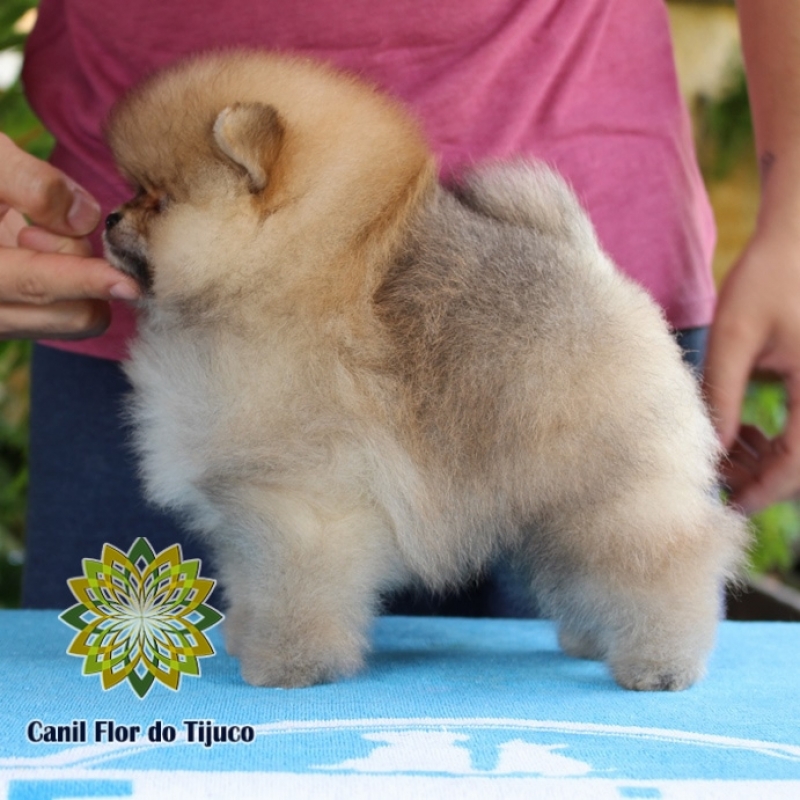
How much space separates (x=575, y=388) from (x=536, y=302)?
0.10 metres

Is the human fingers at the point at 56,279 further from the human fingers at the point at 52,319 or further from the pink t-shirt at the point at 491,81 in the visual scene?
the pink t-shirt at the point at 491,81

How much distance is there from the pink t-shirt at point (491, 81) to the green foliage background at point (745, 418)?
3.30 ft

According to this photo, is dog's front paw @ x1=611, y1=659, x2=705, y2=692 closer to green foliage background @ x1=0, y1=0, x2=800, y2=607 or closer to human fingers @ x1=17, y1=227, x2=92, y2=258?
human fingers @ x1=17, y1=227, x2=92, y2=258

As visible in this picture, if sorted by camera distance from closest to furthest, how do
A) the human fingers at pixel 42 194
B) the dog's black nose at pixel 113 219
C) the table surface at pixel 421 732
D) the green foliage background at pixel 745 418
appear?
the table surface at pixel 421 732
the dog's black nose at pixel 113 219
the human fingers at pixel 42 194
the green foliage background at pixel 745 418

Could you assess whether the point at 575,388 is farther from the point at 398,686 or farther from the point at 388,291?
the point at 398,686

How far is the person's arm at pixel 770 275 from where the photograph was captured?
1242mm

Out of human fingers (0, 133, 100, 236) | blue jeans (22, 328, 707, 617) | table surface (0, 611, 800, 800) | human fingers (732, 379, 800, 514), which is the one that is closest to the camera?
table surface (0, 611, 800, 800)

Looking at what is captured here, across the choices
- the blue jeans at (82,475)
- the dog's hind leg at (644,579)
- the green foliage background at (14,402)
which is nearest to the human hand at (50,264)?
the blue jeans at (82,475)

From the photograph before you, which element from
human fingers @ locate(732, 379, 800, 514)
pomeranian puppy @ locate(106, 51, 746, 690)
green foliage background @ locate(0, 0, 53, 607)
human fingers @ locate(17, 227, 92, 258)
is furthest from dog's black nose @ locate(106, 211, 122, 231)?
green foliage background @ locate(0, 0, 53, 607)

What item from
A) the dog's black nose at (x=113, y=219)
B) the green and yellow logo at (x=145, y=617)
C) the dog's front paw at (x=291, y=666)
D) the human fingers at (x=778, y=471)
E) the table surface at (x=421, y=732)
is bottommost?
the table surface at (x=421, y=732)

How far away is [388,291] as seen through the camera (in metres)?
1.04

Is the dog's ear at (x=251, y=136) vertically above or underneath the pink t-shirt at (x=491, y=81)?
Answer: underneath

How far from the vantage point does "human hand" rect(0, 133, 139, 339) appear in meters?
1.11

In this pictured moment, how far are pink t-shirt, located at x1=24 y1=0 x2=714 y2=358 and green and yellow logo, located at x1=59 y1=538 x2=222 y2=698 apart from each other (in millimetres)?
558
